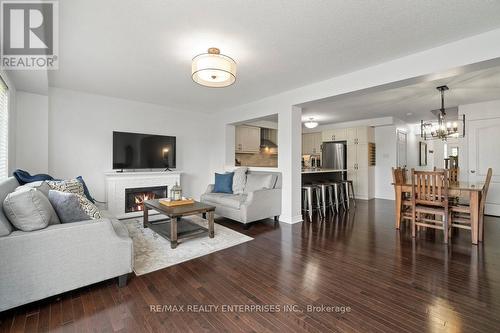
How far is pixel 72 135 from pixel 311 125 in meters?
5.57

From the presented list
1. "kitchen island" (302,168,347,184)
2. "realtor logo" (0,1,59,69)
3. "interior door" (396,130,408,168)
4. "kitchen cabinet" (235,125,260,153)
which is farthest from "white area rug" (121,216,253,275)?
"interior door" (396,130,408,168)

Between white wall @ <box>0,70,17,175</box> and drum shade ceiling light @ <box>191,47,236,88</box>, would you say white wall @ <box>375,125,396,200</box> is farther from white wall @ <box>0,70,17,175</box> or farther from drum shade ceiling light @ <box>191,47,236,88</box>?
white wall @ <box>0,70,17,175</box>

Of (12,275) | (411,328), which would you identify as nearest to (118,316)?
(12,275)

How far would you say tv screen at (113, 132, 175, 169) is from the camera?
15.4 ft

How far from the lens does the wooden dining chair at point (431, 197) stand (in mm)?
3227

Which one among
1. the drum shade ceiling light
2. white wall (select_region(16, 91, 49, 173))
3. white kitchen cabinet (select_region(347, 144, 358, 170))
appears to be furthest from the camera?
white kitchen cabinet (select_region(347, 144, 358, 170))

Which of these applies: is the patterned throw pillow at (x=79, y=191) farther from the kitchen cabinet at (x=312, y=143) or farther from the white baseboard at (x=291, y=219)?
the kitchen cabinet at (x=312, y=143)

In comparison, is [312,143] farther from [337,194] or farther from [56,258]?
[56,258]

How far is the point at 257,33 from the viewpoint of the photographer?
2.39 metres

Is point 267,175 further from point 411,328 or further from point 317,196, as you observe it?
point 411,328

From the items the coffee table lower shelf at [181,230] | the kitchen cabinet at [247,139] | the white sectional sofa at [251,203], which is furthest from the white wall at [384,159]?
the coffee table lower shelf at [181,230]

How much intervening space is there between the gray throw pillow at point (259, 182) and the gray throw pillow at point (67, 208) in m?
2.79

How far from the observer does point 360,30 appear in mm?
2342

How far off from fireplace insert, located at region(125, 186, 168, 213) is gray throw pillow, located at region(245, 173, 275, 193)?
1.99 m
